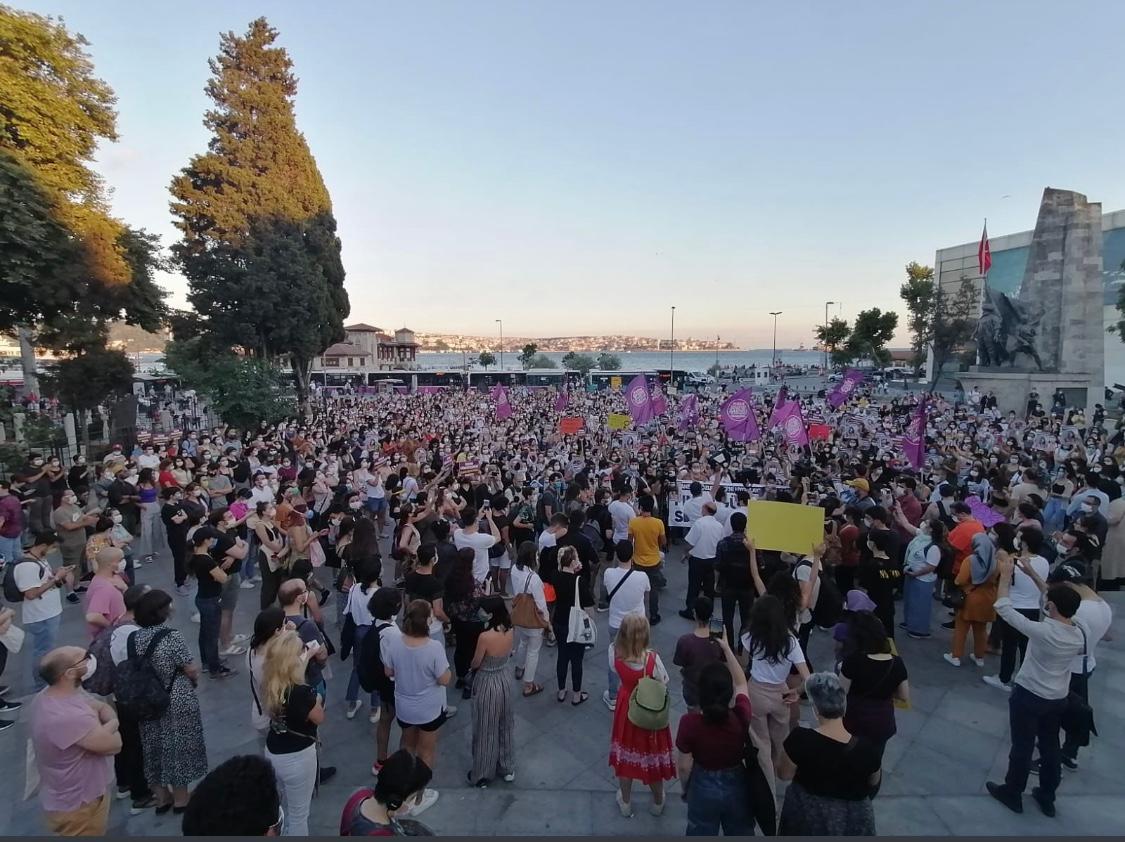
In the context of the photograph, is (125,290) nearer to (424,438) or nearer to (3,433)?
(3,433)

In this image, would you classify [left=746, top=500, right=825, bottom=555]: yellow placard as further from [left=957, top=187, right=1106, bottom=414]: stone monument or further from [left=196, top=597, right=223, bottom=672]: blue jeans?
[left=957, top=187, right=1106, bottom=414]: stone monument

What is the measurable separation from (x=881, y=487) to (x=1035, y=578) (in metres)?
5.74

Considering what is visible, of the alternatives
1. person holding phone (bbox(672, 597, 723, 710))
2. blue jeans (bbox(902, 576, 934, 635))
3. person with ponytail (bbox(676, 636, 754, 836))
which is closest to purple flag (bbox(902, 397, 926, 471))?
blue jeans (bbox(902, 576, 934, 635))

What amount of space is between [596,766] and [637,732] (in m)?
1.01

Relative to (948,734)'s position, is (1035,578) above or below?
above

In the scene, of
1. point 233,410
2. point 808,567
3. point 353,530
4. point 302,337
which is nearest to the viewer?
point 808,567

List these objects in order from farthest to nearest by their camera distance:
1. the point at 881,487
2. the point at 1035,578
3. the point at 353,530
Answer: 1. the point at 881,487
2. the point at 353,530
3. the point at 1035,578

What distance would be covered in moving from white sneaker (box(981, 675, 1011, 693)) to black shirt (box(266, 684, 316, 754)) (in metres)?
6.11

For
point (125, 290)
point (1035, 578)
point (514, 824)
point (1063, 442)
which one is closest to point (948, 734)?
point (1035, 578)

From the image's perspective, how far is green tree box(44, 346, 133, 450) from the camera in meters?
17.2

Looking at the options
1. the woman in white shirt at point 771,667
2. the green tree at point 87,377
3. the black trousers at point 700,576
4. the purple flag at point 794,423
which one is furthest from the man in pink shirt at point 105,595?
the green tree at point 87,377

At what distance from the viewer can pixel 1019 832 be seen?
150 inches

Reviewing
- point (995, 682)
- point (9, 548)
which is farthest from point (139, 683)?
point (995, 682)

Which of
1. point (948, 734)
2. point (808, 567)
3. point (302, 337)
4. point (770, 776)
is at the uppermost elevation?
point (302, 337)
